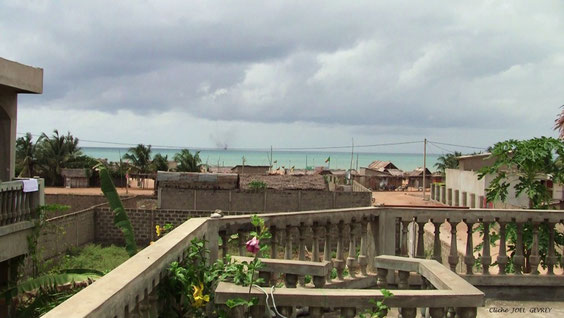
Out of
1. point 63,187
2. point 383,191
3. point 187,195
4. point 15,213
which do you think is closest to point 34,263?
point 15,213

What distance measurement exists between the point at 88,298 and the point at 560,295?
5751 millimetres

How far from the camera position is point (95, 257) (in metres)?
21.5

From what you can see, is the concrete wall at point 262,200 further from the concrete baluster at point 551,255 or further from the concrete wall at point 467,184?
the concrete baluster at point 551,255

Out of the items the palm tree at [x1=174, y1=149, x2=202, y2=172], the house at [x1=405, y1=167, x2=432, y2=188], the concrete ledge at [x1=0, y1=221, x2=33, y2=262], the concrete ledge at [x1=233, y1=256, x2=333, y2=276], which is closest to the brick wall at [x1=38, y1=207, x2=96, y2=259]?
the concrete ledge at [x1=0, y1=221, x2=33, y2=262]

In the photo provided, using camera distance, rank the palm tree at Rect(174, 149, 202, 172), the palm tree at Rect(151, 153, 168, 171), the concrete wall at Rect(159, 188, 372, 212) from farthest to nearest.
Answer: the palm tree at Rect(151, 153, 168, 171)
the palm tree at Rect(174, 149, 202, 172)
the concrete wall at Rect(159, 188, 372, 212)

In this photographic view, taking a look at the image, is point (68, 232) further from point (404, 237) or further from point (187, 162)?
point (187, 162)

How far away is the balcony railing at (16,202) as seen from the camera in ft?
38.5

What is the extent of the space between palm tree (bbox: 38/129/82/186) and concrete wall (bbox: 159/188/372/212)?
101 ft

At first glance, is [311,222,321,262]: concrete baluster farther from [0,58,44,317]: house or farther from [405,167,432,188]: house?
[405,167,432,188]: house

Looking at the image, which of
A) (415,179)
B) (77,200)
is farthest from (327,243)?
Result: (415,179)

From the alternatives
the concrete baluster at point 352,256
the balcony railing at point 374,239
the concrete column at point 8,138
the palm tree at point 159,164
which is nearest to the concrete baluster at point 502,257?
the balcony railing at point 374,239

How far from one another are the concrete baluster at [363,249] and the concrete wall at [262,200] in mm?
21810

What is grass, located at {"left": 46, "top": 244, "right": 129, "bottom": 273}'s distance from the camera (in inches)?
763

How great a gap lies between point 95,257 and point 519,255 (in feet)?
62.1
